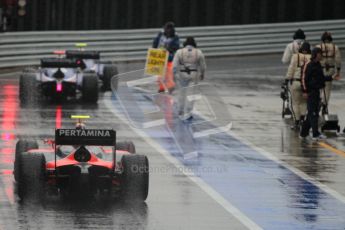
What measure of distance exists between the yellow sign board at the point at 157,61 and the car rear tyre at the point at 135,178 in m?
14.1

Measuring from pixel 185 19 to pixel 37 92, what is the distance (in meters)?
17.2

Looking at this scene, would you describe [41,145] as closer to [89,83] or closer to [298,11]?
[89,83]

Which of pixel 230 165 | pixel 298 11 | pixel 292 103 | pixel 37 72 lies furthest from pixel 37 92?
pixel 298 11

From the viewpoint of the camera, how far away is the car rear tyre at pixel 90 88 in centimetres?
2681

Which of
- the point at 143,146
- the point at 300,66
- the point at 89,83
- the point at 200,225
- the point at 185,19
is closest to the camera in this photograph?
the point at 200,225

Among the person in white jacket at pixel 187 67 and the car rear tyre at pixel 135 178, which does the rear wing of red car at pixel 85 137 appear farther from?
the person in white jacket at pixel 187 67

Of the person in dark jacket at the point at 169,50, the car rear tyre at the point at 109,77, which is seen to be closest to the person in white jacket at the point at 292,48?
the person in dark jacket at the point at 169,50

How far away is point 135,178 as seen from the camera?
47.8 ft

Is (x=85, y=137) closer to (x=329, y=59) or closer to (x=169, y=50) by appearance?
(x=329, y=59)

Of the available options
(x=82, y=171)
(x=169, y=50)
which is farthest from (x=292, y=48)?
(x=82, y=171)

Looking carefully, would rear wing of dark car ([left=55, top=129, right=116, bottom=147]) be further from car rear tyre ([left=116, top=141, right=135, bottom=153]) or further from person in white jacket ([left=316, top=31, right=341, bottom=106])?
person in white jacket ([left=316, top=31, right=341, bottom=106])

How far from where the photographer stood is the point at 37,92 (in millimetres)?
27719

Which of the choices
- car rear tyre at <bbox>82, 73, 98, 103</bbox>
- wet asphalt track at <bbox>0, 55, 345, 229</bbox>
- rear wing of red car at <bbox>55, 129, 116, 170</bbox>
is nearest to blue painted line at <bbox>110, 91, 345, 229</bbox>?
wet asphalt track at <bbox>0, 55, 345, 229</bbox>

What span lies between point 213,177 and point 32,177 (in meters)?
3.43
